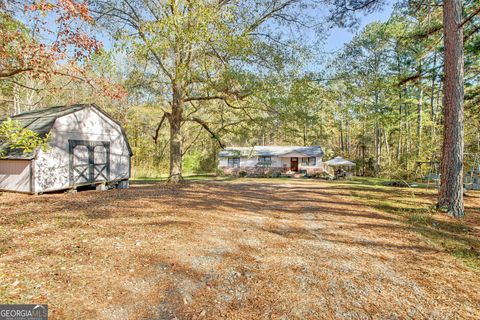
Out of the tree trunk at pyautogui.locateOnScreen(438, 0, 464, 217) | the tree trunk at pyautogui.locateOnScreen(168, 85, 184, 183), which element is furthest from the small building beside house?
the tree trunk at pyautogui.locateOnScreen(438, 0, 464, 217)

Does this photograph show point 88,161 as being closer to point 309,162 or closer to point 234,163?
point 234,163

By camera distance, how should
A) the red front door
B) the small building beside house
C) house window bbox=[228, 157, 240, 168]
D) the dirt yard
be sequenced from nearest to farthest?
the dirt yard → the small building beside house → the red front door → house window bbox=[228, 157, 240, 168]

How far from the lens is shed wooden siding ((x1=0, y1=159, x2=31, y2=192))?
915cm

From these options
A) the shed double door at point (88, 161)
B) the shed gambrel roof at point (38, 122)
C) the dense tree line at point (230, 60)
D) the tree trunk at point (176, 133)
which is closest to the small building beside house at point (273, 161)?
the dense tree line at point (230, 60)

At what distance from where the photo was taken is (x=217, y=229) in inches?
196

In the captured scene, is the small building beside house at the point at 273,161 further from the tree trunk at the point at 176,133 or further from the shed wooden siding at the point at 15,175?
the shed wooden siding at the point at 15,175

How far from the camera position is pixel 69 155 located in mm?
10398

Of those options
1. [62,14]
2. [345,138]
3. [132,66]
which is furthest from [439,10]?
[345,138]

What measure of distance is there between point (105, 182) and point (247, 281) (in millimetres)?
11467

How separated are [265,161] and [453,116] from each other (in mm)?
21333

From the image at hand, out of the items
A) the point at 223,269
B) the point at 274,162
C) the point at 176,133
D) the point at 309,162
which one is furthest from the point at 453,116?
the point at 274,162

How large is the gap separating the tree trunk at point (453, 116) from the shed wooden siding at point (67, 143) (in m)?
12.5

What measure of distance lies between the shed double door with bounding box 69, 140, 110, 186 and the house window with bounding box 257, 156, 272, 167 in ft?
59.4

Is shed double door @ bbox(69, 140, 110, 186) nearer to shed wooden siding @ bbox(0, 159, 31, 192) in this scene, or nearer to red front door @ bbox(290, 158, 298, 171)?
shed wooden siding @ bbox(0, 159, 31, 192)
